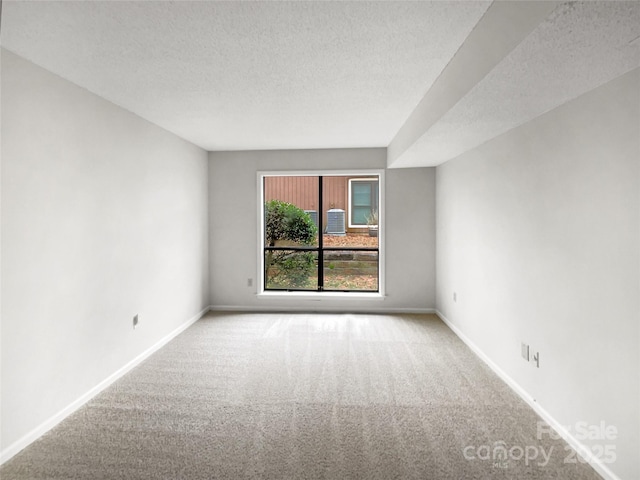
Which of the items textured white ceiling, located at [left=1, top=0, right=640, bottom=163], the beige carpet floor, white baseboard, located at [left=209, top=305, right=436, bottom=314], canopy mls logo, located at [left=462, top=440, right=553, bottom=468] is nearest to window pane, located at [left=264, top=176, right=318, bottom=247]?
white baseboard, located at [left=209, top=305, right=436, bottom=314]

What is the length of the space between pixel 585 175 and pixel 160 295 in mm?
3784

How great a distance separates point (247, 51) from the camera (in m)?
2.11

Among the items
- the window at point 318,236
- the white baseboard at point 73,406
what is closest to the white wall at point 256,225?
the window at point 318,236

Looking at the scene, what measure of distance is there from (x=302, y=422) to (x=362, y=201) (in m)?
3.87

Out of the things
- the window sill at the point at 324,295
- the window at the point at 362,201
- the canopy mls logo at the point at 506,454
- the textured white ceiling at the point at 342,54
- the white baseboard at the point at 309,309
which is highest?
the textured white ceiling at the point at 342,54

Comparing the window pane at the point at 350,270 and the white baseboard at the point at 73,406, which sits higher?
the window pane at the point at 350,270

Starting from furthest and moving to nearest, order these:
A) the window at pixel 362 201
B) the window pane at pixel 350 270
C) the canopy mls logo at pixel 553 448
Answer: the window at pixel 362 201 → the window pane at pixel 350 270 → the canopy mls logo at pixel 553 448

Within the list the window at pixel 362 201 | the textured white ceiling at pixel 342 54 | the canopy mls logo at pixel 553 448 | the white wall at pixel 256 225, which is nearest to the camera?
the textured white ceiling at pixel 342 54

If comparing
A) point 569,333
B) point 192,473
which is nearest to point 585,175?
point 569,333

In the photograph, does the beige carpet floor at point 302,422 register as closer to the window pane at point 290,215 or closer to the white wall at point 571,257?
the white wall at point 571,257

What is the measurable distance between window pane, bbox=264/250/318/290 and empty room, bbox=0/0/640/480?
1344 millimetres

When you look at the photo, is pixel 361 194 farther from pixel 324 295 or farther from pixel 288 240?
pixel 324 295

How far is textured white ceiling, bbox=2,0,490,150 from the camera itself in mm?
1708

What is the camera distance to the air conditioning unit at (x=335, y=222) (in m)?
5.68
